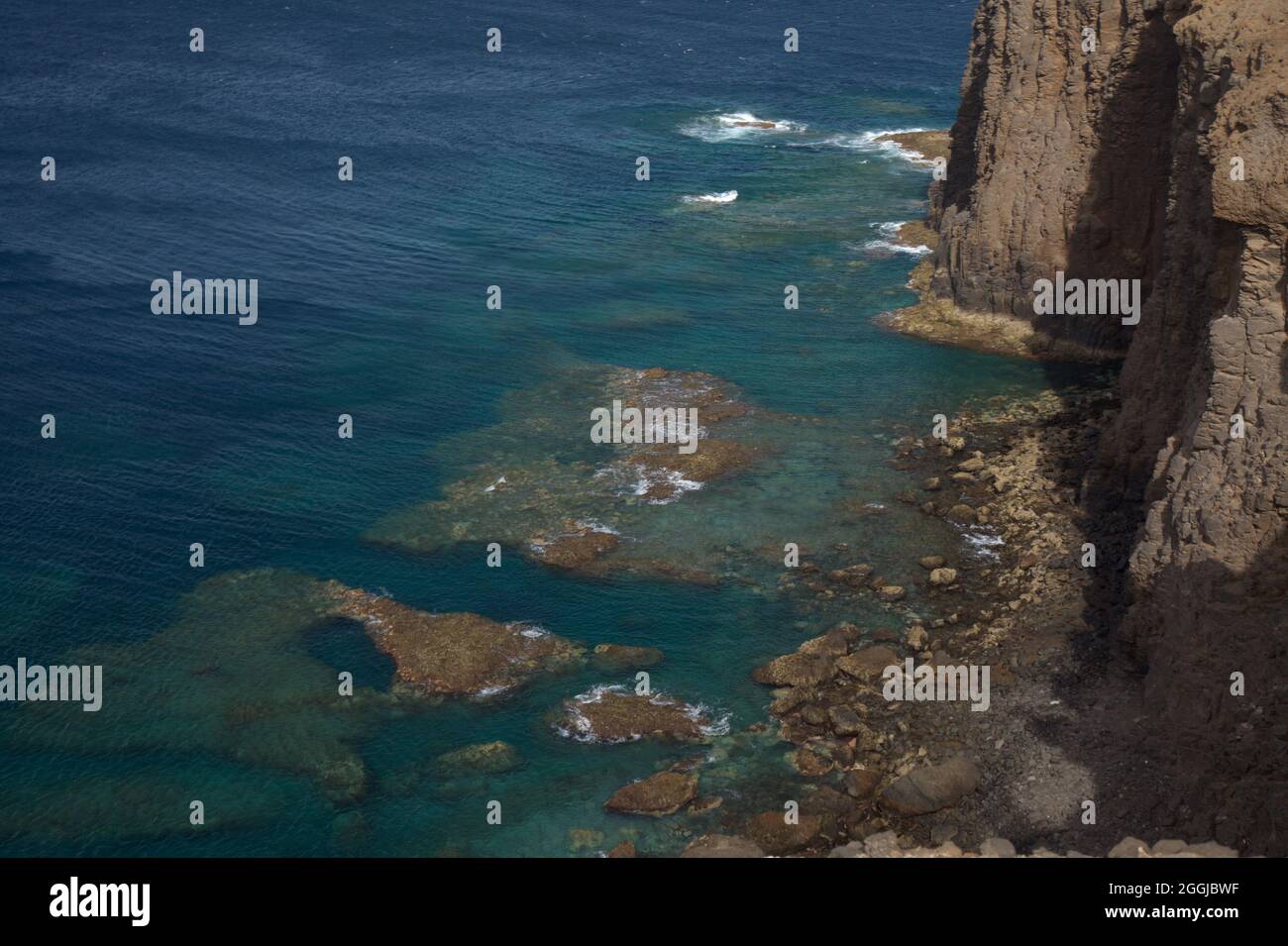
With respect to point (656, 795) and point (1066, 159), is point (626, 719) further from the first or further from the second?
point (1066, 159)

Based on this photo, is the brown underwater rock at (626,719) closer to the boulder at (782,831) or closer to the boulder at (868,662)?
the boulder at (782,831)

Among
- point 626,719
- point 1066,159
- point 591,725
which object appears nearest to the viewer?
point 591,725

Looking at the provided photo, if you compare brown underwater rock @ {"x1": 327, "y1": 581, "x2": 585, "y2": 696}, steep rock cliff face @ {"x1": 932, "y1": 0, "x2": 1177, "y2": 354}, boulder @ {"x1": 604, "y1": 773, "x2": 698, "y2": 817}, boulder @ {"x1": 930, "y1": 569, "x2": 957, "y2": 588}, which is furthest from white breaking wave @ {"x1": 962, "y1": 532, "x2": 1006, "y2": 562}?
boulder @ {"x1": 604, "y1": 773, "x2": 698, "y2": 817}

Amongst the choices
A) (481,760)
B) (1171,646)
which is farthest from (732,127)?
(1171,646)

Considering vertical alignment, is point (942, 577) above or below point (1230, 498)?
below

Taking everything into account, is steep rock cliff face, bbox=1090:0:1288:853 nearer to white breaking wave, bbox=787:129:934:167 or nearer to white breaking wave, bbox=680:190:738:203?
white breaking wave, bbox=680:190:738:203

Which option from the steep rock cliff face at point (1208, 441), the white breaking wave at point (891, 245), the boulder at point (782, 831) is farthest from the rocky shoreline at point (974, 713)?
the white breaking wave at point (891, 245)
